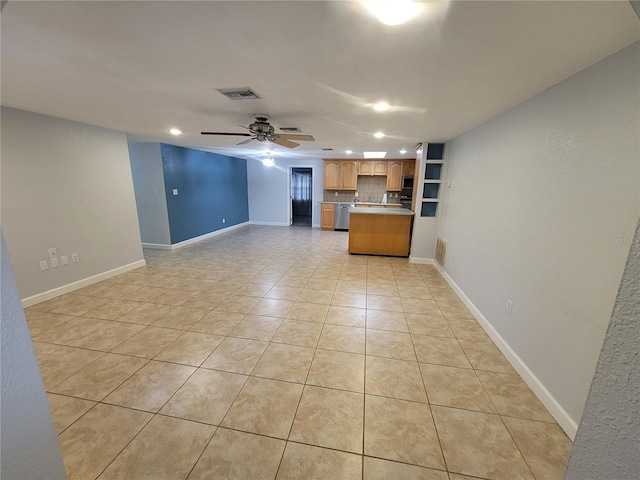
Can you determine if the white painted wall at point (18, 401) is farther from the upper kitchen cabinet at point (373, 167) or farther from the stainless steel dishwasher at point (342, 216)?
the upper kitchen cabinet at point (373, 167)

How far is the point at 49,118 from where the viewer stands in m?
2.88

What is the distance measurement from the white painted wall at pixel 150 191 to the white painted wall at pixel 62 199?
0.98m

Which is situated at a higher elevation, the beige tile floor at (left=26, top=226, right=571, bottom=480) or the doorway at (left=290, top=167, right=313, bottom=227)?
the doorway at (left=290, top=167, right=313, bottom=227)

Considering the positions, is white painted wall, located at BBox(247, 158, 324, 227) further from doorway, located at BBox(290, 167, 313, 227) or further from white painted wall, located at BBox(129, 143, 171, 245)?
white painted wall, located at BBox(129, 143, 171, 245)

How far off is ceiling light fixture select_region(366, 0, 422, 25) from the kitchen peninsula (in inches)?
150

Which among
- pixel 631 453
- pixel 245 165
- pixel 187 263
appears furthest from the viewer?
pixel 245 165

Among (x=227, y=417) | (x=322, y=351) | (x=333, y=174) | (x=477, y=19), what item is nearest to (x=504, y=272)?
(x=322, y=351)

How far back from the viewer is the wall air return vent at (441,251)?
12.9 feet

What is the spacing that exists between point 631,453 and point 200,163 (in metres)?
6.72

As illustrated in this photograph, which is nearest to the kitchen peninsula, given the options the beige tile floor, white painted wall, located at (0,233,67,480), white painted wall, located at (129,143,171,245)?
the beige tile floor

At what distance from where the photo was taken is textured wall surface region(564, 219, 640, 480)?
48 centimetres

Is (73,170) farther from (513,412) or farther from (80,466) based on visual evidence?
(513,412)

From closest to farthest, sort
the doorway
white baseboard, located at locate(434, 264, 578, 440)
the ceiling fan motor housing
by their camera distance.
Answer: white baseboard, located at locate(434, 264, 578, 440) < the ceiling fan motor housing < the doorway

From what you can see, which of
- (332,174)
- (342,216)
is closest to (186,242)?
(342,216)
